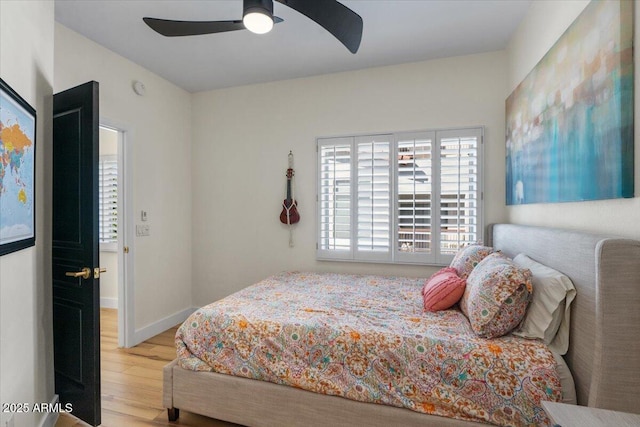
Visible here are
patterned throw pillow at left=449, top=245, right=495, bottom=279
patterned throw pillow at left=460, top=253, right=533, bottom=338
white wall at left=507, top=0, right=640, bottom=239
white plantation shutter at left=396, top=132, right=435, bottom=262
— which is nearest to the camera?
white wall at left=507, top=0, right=640, bottom=239

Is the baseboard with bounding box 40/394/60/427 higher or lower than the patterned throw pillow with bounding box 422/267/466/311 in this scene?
lower

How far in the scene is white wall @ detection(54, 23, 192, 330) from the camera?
276cm

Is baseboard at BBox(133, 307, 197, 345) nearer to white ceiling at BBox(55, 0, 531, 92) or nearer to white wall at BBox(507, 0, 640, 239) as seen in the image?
white ceiling at BBox(55, 0, 531, 92)

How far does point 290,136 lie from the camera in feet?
11.9

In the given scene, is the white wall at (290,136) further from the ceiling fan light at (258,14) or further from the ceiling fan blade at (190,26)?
the ceiling fan light at (258,14)

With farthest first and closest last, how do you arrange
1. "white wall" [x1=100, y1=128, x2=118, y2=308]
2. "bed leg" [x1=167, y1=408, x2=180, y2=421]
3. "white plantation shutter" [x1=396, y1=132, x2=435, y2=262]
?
"white wall" [x1=100, y1=128, x2=118, y2=308], "white plantation shutter" [x1=396, y1=132, x2=435, y2=262], "bed leg" [x1=167, y1=408, x2=180, y2=421]

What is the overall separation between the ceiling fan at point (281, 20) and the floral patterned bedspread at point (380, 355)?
1676 mm

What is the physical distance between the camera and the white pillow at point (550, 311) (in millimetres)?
1517

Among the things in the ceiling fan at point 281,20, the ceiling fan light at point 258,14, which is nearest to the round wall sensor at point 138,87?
the ceiling fan at point 281,20

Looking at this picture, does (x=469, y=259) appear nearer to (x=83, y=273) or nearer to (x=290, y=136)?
(x=290, y=136)

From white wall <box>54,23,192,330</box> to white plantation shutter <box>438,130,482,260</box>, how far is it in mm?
2946

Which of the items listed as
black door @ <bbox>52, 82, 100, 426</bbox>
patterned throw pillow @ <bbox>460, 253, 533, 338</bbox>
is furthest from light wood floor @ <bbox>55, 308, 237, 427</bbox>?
patterned throw pillow @ <bbox>460, 253, 533, 338</bbox>

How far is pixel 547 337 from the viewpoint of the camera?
158cm

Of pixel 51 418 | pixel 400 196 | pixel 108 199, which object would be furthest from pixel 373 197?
pixel 108 199
